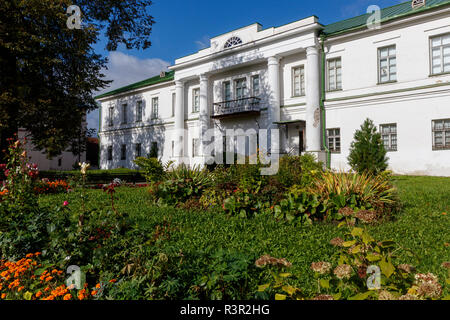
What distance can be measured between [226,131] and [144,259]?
20.9 meters

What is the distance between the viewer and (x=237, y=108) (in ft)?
75.3

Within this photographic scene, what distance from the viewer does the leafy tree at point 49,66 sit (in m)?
13.8

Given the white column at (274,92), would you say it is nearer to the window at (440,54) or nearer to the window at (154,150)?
the window at (440,54)

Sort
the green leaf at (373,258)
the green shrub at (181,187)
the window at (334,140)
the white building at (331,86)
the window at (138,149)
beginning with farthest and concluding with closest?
the window at (138,149) < the window at (334,140) < the white building at (331,86) < the green shrub at (181,187) < the green leaf at (373,258)

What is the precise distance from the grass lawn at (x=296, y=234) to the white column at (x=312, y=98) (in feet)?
36.2

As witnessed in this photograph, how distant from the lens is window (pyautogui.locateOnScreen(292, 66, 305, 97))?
65.5ft

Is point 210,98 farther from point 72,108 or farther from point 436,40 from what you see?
point 436,40

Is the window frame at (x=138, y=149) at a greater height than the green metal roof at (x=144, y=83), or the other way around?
the green metal roof at (x=144, y=83)

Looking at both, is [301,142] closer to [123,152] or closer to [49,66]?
[49,66]

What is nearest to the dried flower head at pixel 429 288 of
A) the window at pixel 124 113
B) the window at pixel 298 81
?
the window at pixel 298 81

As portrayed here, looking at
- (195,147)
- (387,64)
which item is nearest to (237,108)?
(195,147)

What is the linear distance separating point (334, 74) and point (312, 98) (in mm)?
2152

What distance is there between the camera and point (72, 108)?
629 inches

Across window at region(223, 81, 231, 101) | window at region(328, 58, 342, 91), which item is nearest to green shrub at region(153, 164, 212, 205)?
window at region(328, 58, 342, 91)
